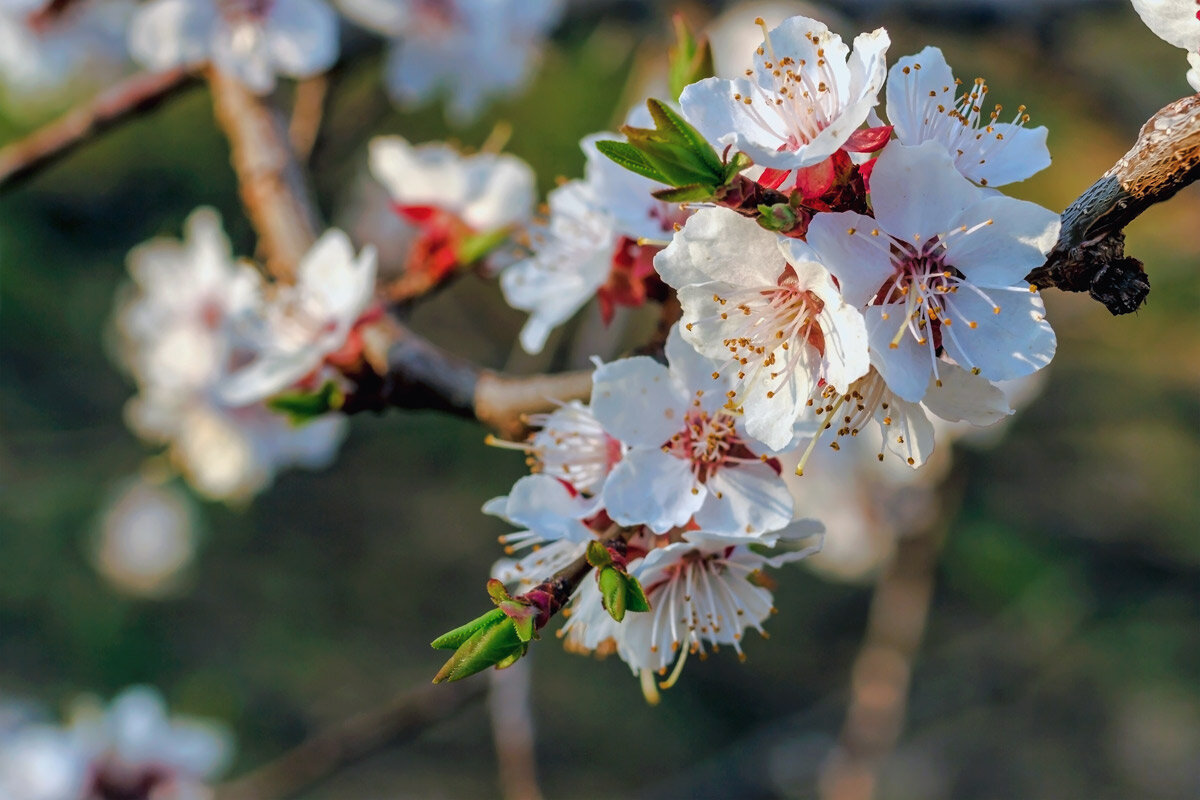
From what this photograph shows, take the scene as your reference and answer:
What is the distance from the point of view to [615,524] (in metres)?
0.62

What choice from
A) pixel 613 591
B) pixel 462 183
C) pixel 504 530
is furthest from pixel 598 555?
pixel 504 530

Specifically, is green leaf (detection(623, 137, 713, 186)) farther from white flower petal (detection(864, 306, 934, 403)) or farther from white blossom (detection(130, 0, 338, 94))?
white blossom (detection(130, 0, 338, 94))

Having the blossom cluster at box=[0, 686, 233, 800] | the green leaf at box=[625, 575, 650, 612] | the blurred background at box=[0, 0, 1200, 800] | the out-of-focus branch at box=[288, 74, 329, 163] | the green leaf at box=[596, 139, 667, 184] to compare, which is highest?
the green leaf at box=[596, 139, 667, 184]

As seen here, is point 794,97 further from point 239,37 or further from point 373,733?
point 373,733

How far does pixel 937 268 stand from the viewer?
55 cm

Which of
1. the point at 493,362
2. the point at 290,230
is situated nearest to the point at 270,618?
the point at 493,362

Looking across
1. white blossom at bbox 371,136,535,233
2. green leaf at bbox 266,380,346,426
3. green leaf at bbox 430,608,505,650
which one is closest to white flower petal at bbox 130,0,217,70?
white blossom at bbox 371,136,535,233

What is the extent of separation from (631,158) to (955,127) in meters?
0.22

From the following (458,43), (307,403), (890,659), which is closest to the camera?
(307,403)

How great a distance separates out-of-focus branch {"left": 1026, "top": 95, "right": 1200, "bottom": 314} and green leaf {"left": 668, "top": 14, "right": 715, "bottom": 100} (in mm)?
284

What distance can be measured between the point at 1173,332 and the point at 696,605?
2.08m

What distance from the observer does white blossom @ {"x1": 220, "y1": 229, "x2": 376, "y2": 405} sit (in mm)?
846

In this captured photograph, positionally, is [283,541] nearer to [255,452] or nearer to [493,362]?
[493,362]

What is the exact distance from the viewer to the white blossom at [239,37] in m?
1.12
